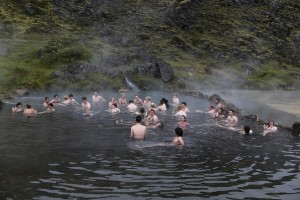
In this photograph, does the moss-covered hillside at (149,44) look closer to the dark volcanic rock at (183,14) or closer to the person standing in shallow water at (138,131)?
the dark volcanic rock at (183,14)

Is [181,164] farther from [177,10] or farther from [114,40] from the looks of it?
[177,10]

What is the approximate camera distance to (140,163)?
640 inches

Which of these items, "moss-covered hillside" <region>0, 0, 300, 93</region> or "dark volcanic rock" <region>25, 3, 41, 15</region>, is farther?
"dark volcanic rock" <region>25, 3, 41, 15</region>

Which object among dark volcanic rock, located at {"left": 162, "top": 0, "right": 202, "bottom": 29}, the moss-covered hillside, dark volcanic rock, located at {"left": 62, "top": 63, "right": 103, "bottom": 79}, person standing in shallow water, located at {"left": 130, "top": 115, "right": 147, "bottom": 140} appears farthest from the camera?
dark volcanic rock, located at {"left": 162, "top": 0, "right": 202, "bottom": 29}

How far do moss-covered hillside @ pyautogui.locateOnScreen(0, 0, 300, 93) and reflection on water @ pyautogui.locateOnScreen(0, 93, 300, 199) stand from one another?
89.7 ft

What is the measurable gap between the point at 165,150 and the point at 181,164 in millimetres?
2383

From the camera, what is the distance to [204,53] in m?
76.4

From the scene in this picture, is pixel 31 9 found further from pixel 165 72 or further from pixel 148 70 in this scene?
pixel 165 72

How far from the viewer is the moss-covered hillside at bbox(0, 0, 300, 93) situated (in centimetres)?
5272

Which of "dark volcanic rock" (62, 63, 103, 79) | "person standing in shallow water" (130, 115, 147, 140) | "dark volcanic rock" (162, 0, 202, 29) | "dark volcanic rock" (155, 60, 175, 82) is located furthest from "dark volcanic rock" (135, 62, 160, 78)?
"person standing in shallow water" (130, 115, 147, 140)

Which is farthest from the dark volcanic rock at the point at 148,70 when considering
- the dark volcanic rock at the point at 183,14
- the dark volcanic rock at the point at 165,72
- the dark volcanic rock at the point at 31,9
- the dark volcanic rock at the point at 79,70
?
the dark volcanic rock at the point at 183,14

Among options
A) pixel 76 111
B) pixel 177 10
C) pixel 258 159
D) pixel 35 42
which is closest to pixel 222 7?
pixel 177 10

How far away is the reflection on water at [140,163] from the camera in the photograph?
42.6ft

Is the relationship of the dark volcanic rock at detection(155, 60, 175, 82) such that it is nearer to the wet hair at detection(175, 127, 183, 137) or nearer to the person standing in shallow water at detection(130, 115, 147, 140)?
the person standing in shallow water at detection(130, 115, 147, 140)
